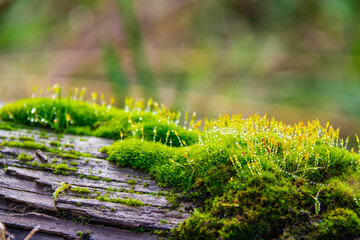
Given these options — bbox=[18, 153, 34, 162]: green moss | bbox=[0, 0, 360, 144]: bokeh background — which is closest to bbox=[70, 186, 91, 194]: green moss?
bbox=[18, 153, 34, 162]: green moss

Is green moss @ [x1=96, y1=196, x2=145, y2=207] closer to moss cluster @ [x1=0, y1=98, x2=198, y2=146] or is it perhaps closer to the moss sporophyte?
the moss sporophyte

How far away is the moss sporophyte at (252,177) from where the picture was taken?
84.4 inches

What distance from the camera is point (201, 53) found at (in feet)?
32.4

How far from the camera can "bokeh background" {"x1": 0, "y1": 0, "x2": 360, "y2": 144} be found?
7.95m

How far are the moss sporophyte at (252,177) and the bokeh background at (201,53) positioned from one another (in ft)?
14.9

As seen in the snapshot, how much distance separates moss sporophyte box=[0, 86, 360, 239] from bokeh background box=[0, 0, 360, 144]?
4.55m

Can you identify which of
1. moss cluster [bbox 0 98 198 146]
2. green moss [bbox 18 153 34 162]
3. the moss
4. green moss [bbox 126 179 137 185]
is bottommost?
green moss [bbox 18 153 34 162]

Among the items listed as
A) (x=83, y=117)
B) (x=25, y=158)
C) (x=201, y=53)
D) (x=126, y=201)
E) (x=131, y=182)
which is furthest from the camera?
(x=201, y=53)

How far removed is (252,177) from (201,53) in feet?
26.0

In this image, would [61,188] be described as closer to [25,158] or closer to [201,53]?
[25,158]

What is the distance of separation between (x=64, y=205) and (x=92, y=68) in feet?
26.9

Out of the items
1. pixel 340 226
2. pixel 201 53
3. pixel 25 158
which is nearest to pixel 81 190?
pixel 25 158

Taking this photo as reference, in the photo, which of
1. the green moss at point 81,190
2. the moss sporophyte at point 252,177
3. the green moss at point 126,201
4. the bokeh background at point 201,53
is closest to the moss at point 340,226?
the moss sporophyte at point 252,177

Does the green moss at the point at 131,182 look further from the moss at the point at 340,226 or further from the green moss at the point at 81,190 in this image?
the moss at the point at 340,226
